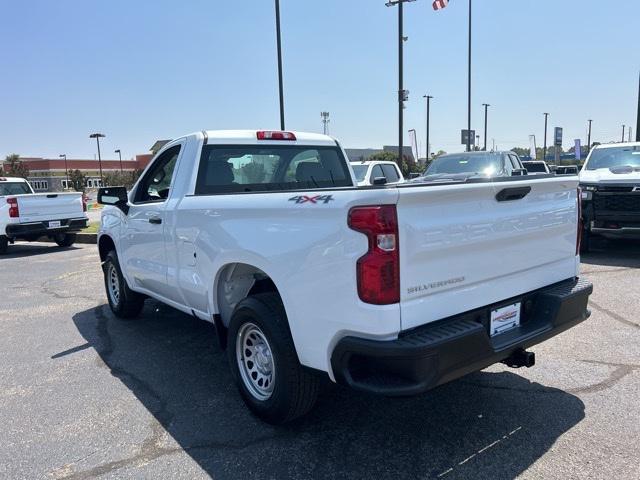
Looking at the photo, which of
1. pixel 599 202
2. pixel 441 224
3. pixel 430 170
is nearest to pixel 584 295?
pixel 441 224

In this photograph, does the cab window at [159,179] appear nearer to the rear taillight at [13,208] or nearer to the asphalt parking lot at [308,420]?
the asphalt parking lot at [308,420]

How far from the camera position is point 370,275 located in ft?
8.37

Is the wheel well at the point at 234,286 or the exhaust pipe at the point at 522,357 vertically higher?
the wheel well at the point at 234,286

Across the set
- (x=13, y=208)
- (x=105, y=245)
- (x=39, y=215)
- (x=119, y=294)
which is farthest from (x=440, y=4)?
(x=119, y=294)

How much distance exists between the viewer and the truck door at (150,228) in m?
4.65

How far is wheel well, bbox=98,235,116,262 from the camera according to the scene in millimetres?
6309

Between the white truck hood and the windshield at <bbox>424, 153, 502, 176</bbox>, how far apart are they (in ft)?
7.98

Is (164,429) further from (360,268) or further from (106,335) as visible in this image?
(106,335)

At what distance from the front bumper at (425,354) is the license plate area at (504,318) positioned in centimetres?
3

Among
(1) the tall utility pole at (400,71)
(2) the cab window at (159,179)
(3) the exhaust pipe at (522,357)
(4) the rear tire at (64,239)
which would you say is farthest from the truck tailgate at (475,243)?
(1) the tall utility pole at (400,71)

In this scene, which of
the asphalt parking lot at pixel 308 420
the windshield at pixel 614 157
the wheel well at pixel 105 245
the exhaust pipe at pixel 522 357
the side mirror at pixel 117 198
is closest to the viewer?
the asphalt parking lot at pixel 308 420

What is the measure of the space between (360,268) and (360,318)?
0.25 meters

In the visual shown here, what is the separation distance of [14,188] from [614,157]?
15.2m

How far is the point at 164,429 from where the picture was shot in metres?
3.45
